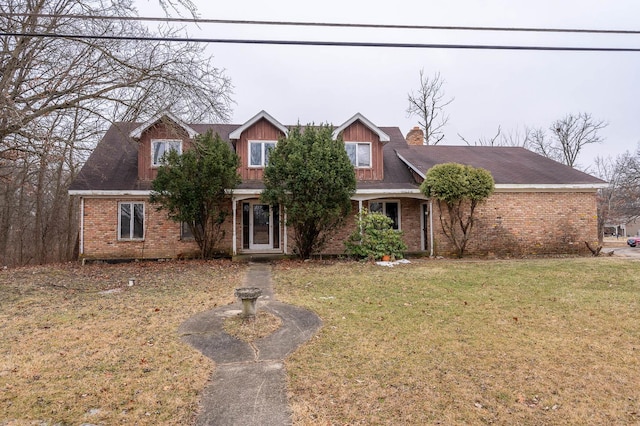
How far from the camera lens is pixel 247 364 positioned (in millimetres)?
4266

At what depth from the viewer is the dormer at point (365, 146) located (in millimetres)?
14844

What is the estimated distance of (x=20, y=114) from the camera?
7.66 m

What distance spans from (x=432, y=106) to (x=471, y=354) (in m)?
27.1

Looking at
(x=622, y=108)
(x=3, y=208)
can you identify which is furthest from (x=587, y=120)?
(x=3, y=208)

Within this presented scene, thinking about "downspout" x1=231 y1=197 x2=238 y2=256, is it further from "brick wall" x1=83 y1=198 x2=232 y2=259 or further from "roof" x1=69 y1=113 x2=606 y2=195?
"brick wall" x1=83 y1=198 x2=232 y2=259

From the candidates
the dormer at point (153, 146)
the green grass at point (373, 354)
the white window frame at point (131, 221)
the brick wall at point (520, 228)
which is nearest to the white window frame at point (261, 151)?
the brick wall at point (520, 228)

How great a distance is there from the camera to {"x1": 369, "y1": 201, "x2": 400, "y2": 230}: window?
48.9ft

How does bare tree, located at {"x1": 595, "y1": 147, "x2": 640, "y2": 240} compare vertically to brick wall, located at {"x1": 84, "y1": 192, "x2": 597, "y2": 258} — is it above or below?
above

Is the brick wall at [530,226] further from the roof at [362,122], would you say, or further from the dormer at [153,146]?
the dormer at [153,146]

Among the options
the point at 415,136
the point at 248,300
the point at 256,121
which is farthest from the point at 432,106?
the point at 248,300

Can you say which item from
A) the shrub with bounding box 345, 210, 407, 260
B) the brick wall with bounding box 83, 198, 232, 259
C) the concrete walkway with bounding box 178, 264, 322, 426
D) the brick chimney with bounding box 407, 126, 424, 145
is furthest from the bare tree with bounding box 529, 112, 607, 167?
the concrete walkway with bounding box 178, 264, 322, 426

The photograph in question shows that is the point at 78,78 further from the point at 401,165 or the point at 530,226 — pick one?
the point at 530,226

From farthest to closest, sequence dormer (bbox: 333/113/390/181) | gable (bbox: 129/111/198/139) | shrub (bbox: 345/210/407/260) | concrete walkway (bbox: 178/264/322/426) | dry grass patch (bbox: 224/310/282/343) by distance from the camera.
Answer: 1. dormer (bbox: 333/113/390/181)
2. shrub (bbox: 345/210/407/260)
3. gable (bbox: 129/111/198/139)
4. dry grass patch (bbox: 224/310/282/343)
5. concrete walkway (bbox: 178/264/322/426)

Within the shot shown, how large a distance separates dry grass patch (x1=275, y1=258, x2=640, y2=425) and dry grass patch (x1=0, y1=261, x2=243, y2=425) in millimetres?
1318
